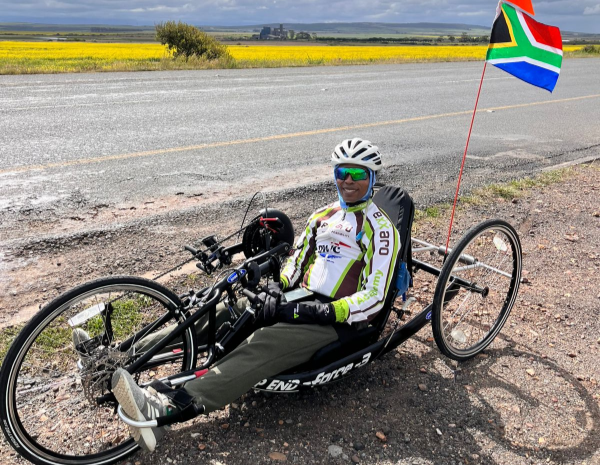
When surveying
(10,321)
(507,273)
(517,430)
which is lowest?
(517,430)

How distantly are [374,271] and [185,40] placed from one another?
21.9 m

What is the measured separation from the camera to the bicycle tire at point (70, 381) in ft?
7.55

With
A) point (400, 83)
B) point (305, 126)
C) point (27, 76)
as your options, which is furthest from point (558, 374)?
point (27, 76)

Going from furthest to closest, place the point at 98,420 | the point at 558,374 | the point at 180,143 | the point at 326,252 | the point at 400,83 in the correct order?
the point at 400,83 → the point at 180,143 → the point at 558,374 → the point at 326,252 → the point at 98,420

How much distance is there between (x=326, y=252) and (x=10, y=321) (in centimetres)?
211

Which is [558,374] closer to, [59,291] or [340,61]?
[59,291]

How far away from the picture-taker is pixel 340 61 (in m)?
24.9

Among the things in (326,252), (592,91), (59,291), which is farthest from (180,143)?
(592,91)

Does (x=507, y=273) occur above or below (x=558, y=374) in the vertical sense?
above

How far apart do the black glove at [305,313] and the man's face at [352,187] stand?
645 mm

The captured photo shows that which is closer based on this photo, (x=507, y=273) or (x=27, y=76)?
(x=507, y=273)

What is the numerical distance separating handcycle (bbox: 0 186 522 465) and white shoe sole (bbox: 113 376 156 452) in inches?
1.4

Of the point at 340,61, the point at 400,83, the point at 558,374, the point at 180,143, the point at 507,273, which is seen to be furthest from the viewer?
the point at 340,61

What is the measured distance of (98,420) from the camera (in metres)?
2.66
